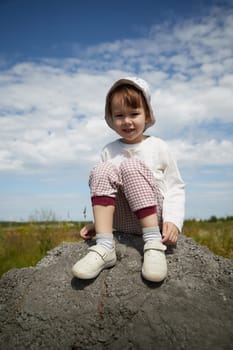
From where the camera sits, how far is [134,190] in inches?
98.5

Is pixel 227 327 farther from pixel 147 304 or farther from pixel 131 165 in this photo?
pixel 131 165

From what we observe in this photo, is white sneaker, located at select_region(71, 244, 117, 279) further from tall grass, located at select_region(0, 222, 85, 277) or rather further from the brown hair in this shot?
tall grass, located at select_region(0, 222, 85, 277)

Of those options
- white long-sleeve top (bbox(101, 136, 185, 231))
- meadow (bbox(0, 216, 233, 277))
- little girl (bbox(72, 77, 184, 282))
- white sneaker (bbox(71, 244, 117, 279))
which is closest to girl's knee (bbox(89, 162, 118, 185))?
little girl (bbox(72, 77, 184, 282))

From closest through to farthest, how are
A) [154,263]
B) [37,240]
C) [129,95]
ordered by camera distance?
[154,263], [129,95], [37,240]

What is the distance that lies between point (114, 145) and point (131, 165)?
0.67m

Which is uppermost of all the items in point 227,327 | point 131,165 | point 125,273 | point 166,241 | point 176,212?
point 131,165

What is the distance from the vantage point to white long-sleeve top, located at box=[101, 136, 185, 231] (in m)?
2.90

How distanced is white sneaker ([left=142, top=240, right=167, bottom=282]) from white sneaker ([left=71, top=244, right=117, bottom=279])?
254 mm

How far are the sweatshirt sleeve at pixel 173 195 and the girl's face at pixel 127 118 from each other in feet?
1.11

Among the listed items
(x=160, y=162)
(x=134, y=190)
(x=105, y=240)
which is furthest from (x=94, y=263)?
(x=160, y=162)

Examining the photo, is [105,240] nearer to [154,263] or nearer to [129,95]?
[154,263]

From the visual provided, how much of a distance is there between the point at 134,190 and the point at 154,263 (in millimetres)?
533

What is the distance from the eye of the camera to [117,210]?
2.79 metres

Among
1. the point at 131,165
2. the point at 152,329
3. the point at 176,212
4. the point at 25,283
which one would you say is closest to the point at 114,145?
the point at 131,165
